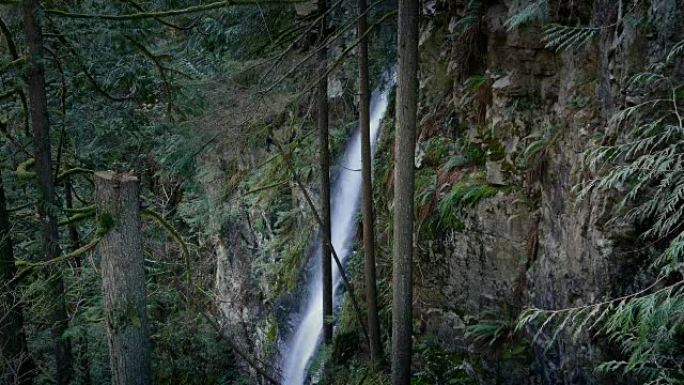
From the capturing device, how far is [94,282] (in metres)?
9.12

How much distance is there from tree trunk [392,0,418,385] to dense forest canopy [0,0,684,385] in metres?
0.03

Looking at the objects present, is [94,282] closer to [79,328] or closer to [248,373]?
[79,328]

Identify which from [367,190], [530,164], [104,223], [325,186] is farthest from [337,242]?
[104,223]

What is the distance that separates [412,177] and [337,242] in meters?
6.72

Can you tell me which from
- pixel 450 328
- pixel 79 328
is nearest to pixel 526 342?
pixel 450 328

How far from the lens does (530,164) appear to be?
24.1 feet

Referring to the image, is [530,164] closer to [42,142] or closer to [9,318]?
[42,142]

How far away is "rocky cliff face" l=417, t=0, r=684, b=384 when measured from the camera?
577 cm

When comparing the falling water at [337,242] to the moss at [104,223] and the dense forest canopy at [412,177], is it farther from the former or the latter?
the moss at [104,223]

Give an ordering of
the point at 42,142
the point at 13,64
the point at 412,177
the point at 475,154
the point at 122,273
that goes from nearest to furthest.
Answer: the point at 122,273 < the point at 412,177 < the point at 13,64 < the point at 42,142 < the point at 475,154

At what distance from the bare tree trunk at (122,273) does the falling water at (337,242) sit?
299 inches

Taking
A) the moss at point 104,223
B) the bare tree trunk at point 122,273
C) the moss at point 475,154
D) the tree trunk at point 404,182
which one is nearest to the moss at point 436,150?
the moss at point 475,154

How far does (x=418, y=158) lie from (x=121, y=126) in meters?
5.38

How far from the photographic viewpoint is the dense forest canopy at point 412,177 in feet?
16.2
